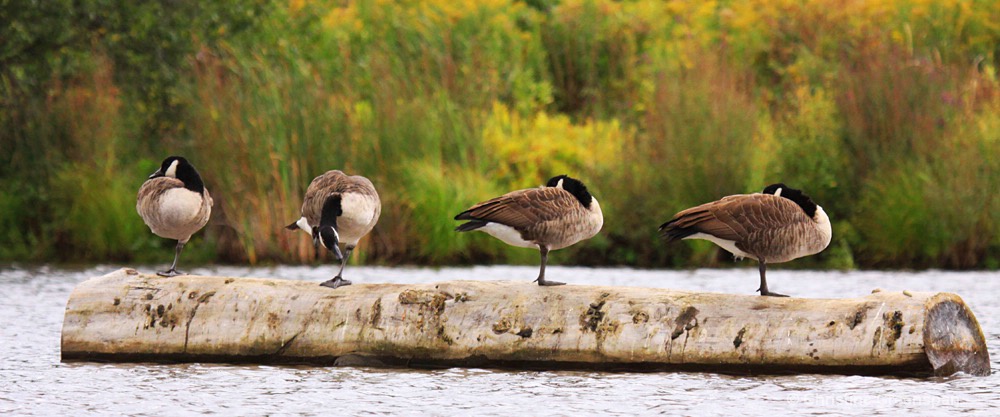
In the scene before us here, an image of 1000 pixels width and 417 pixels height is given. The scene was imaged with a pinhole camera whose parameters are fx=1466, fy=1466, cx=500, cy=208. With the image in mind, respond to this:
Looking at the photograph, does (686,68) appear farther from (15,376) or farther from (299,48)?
(15,376)

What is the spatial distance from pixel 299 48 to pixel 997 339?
17.5 metres

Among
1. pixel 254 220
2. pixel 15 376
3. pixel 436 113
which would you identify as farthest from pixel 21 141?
pixel 15 376

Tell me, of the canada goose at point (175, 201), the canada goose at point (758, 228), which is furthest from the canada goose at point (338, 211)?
the canada goose at point (758, 228)

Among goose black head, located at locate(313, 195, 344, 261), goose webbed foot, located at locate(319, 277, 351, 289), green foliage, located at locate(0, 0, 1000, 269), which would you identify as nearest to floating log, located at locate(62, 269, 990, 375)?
goose webbed foot, located at locate(319, 277, 351, 289)

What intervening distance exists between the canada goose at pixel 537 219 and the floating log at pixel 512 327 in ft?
1.33

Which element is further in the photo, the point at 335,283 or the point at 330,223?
the point at 330,223

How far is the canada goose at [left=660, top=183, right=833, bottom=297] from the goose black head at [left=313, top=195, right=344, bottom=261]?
2746 millimetres

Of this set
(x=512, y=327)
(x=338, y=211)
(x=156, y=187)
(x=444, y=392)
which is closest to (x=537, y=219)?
(x=512, y=327)

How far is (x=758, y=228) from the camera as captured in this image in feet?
37.9

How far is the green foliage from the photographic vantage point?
22531 mm

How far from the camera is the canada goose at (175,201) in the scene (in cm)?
1320

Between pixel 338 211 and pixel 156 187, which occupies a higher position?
pixel 156 187

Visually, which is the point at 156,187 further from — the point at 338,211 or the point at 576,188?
the point at 576,188

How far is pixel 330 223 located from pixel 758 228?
11.9ft
